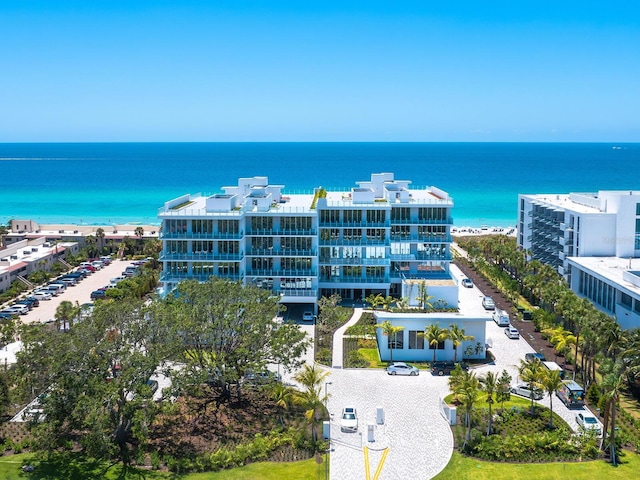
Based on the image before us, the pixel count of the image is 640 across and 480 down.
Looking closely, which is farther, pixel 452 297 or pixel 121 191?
pixel 121 191

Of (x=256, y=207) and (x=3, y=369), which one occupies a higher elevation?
(x=256, y=207)

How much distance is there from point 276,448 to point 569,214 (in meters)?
41.3

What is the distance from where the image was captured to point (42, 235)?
8269 centimetres

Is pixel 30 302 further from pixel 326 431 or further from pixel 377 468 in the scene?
pixel 377 468

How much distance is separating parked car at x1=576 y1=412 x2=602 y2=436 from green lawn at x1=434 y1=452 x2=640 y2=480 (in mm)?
2173

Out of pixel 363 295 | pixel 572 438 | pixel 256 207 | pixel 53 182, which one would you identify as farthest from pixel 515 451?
pixel 53 182

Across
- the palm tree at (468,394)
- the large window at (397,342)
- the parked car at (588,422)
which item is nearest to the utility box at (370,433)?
the palm tree at (468,394)

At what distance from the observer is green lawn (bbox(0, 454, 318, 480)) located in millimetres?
28141

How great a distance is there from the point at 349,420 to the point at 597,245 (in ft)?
117

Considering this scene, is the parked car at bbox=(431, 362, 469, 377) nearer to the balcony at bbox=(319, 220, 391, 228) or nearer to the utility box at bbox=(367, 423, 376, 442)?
the utility box at bbox=(367, 423, 376, 442)

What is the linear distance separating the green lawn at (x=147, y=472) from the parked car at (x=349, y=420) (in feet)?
11.2

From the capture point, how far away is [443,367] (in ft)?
135

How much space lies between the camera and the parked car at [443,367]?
133ft

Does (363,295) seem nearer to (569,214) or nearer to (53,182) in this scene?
(569,214)
